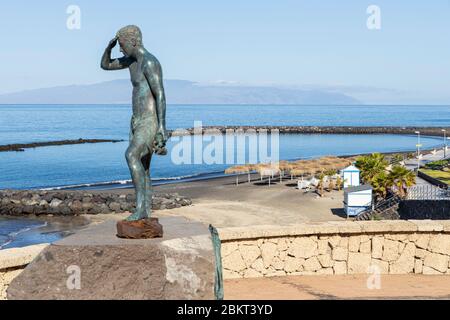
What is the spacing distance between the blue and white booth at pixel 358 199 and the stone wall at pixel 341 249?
18445 mm

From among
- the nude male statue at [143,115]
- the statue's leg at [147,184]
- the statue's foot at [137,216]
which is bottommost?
the statue's foot at [137,216]

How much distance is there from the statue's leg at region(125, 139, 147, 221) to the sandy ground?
17675mm

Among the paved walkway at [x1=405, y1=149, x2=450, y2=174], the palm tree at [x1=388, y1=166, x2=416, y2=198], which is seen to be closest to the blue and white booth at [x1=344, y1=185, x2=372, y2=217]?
the palm tree at [x1=388, y1=166, x2=416, y2=198]

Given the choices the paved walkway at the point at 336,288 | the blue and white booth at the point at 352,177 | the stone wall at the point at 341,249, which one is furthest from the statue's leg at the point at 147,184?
the blue and white booth at the point at 352,177

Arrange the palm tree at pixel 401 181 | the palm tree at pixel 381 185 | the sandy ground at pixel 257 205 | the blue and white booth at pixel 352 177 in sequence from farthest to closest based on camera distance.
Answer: the blue and white booth at pixel 352 177
the sandy ground at pixel 257 205
the palm tree at pixel 381 185
the palm tree at pixel 401 181

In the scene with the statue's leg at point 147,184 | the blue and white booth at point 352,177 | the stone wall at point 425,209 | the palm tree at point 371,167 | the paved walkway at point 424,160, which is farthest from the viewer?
the paved walkway at point 424,160

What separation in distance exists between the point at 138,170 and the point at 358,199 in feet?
72.5

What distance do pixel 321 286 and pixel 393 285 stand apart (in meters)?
1.14

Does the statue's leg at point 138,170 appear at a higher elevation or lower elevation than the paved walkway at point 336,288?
higher

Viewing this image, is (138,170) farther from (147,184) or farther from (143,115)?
(143,115)

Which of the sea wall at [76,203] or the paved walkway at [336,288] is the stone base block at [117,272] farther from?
the sea wall at [76,203]

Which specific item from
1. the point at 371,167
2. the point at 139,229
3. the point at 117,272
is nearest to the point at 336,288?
the point at 139,229

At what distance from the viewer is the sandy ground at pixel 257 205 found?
102ft

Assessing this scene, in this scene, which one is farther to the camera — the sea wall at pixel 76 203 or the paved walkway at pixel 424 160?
the paved walkway at pixel 424 160
